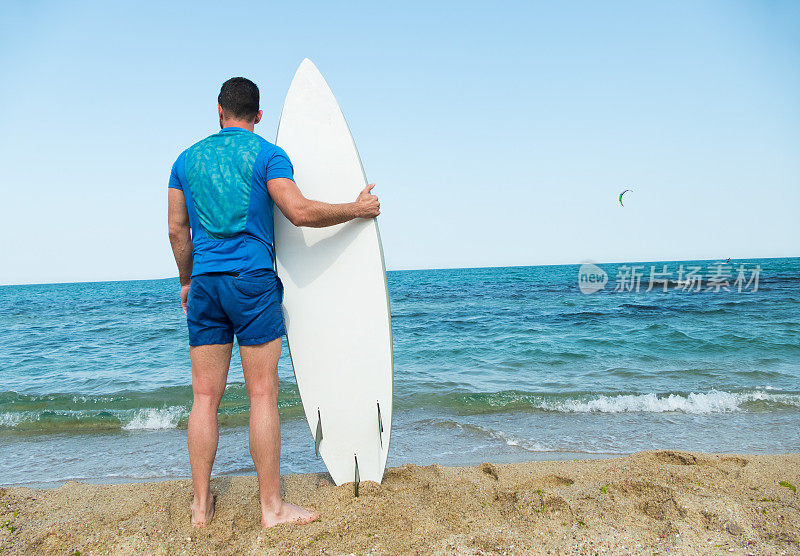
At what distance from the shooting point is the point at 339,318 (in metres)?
2.30


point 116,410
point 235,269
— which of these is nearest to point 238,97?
point 235,269

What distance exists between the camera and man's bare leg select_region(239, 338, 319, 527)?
1.83 m

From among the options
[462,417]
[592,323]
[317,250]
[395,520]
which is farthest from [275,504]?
[592,323]

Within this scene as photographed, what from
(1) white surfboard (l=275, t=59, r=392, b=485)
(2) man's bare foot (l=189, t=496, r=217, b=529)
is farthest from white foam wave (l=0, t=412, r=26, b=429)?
(1) white surfboard (l=275, t=59, r=392, b=485)

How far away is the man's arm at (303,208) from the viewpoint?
183cm

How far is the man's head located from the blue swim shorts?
0.64 meters

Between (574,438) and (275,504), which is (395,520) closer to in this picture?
(275,504)

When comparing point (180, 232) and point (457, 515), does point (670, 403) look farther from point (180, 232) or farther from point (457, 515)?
point (180, 232)

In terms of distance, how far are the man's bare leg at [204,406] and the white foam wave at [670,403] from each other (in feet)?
11.2

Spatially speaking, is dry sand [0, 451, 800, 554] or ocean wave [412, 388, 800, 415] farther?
ocean wave [412, 388, 800, 415]

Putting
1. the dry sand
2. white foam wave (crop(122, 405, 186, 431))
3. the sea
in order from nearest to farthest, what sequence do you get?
the dry sand, the sea, white foam wave (crop(122, 405, 186, 431))

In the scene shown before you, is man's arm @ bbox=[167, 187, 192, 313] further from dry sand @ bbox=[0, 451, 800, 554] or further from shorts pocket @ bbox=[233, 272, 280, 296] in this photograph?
dry sand @ bbox=[0, 451, 800, 554]

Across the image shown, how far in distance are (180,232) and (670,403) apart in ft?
14.7

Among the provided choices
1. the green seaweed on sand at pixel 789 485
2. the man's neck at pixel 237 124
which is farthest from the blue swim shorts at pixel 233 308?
the green seaweed on sand at pixel 789 485
